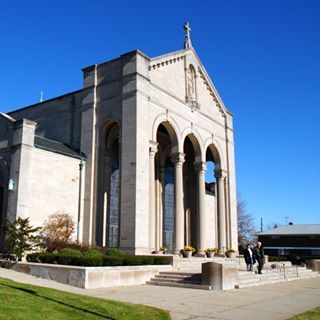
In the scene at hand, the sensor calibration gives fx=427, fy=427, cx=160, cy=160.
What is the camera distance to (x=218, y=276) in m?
18.6

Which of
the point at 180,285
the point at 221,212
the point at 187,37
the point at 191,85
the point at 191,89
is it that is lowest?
the point at 180,285

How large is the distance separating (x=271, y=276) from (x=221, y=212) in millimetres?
13383

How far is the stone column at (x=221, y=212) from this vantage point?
3672 cm

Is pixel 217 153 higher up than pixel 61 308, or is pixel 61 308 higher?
pixel 217 153

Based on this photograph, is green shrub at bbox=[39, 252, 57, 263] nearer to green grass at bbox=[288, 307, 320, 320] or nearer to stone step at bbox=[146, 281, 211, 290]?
stone step at bbox=[146, 281, 211, 290]

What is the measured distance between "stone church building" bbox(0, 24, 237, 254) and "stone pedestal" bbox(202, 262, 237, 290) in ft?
25.2

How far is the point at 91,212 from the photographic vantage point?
2891cm

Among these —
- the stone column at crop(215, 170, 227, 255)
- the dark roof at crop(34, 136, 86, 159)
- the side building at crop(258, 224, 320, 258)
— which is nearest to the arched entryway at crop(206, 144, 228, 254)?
the stone column at crop(215, 170, 227, 255)

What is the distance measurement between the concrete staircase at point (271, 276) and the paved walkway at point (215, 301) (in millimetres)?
2600

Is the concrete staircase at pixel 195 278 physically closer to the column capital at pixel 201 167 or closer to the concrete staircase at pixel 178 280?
the concrete staircase at pixel 178 280

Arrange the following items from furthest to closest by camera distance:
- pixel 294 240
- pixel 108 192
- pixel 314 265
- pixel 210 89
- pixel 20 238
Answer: pixel 294 240 < pixel 210 89 < pixel 314 265 < pixel 108 192 < pixel 20 238

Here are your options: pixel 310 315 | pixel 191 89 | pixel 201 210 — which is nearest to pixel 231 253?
pixel 201 210

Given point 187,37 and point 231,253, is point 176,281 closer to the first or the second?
point 231,253

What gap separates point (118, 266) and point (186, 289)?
3.27 metres
